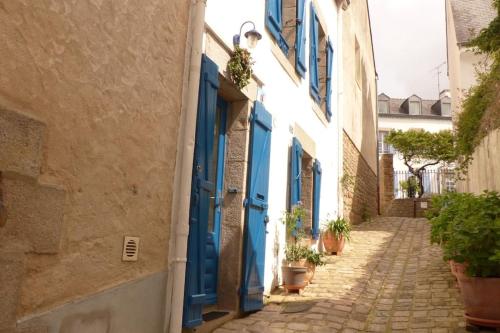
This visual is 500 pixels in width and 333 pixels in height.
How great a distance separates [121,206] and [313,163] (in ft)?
17.6

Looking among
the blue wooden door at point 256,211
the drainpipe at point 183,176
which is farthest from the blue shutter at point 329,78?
the drainpipe at point 183,176

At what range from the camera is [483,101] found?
289 inches

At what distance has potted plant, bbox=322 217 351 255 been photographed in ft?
26.9

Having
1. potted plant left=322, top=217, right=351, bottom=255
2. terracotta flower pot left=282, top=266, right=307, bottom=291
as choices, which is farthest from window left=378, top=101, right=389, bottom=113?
terracotta flower pot left=282, top=266, right=307, bottom=291

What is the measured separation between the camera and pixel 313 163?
316 inches

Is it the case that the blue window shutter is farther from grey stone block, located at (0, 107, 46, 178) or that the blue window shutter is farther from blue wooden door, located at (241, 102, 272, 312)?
grey stone block, located at (0, 107, 46, 178)

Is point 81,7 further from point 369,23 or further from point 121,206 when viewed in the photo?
point 369,23

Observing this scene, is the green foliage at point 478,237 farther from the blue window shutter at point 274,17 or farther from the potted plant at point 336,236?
the potted plant at point 336,236

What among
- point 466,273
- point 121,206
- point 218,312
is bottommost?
point 218,312

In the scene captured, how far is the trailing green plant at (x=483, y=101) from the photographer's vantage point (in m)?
6.26

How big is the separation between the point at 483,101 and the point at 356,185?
516 centimetres

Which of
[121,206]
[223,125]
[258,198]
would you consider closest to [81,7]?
[121,206]

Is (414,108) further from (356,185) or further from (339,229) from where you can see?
(339,229)

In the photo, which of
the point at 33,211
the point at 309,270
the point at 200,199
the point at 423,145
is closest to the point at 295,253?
the point at 309,270
